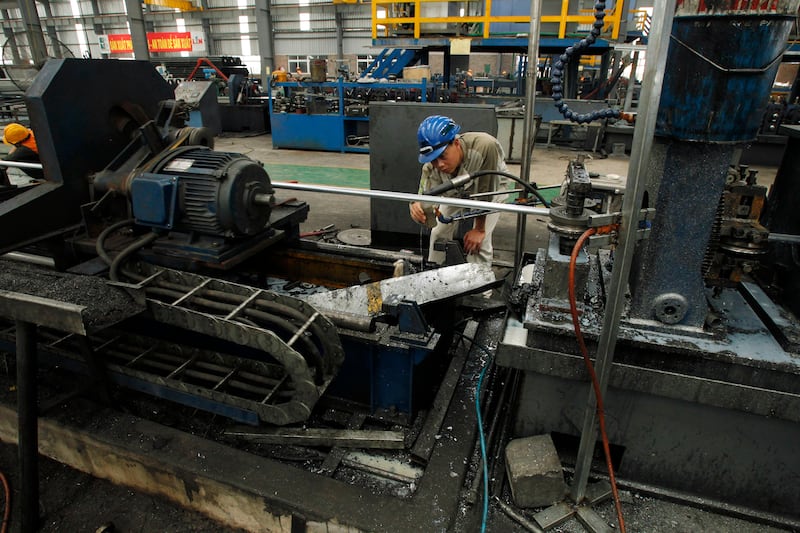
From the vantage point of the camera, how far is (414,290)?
171cm

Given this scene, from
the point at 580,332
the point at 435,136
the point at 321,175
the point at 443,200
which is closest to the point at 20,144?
the point at 435,136

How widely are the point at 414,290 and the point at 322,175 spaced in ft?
16.1

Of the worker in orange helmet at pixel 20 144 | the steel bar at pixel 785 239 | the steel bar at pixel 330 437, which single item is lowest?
the steel bar at pixel 330 437

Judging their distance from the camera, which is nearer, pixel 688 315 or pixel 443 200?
pixel 688 315

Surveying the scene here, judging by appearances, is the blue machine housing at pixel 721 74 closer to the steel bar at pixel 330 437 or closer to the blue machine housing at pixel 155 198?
the steel bar at pixel 330 437

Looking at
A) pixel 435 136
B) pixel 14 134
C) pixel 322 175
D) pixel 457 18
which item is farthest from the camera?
pixel 457 18

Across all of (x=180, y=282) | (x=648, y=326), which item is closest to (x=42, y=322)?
(x=180, y=282)

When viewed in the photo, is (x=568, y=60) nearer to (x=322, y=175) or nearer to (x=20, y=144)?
(x=20, y=144)

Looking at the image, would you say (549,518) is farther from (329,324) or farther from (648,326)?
(329,324)

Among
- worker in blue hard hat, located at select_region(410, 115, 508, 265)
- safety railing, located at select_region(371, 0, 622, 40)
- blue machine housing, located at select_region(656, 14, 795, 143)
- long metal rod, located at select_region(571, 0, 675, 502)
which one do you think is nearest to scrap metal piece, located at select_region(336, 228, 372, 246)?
worker in blue hard hat, located at select_region(410, 115, 508, 265)

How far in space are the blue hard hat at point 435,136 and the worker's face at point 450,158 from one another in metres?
0.05

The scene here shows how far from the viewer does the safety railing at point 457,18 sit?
251 inches

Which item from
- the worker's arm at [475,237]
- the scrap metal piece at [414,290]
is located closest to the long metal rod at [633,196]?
the scrap metal piece at [414,290]

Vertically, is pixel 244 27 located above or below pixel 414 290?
above
